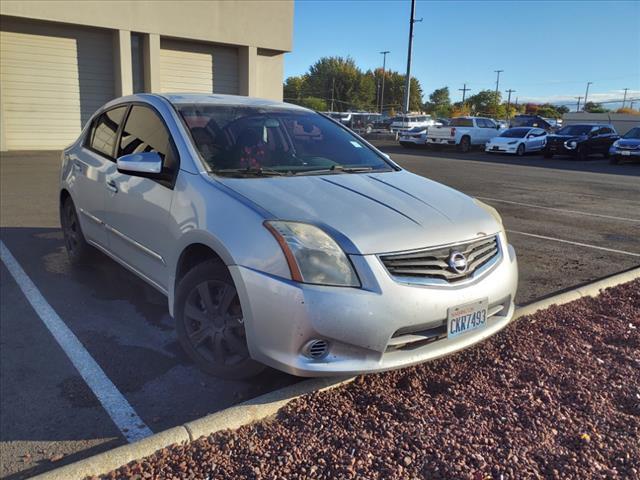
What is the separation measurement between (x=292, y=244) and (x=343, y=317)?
1.42ft

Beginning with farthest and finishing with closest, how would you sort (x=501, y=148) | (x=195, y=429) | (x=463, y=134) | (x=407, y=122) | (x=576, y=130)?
(x=407, y=122), (x=463, y=134), (x=576, y=130), (x=501, y=148), (x=195, y=429)

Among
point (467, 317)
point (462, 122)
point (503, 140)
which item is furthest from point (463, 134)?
point (467, 317)

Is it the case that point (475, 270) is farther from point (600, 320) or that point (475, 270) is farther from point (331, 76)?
point (331, 76)

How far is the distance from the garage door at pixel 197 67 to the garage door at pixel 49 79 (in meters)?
2.08

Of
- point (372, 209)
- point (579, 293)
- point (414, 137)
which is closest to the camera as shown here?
point (372, 209)

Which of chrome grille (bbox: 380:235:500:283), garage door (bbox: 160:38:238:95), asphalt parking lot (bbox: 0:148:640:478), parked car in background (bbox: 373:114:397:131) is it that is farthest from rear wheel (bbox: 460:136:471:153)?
chrome grille (bbox: 380:235:500:283)

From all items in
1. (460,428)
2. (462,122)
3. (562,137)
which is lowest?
(460,428)

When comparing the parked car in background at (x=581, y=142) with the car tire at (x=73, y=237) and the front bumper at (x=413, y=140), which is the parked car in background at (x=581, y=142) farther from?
the car tire at (x=73, y=237)

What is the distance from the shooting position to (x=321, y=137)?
4.30 m

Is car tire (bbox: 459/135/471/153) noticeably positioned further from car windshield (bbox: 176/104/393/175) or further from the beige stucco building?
car windshield (bbox: 176/104/393/175)

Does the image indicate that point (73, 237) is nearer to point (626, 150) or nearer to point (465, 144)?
point (626, 150)

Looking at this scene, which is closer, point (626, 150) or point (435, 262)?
point (435, 262)

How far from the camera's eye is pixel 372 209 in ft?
10.1

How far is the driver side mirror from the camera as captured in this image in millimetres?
3477
